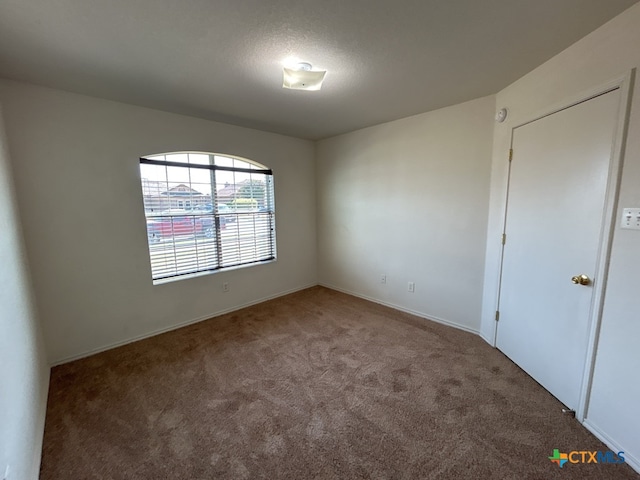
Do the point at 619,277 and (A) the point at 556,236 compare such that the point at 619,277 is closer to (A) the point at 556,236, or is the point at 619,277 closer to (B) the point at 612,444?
(A) the point at 556,236

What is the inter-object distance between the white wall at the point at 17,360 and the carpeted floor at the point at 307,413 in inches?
7.0

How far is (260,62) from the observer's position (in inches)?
73.8

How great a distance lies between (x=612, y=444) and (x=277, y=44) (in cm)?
310

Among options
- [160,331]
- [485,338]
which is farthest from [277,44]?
[485,338]

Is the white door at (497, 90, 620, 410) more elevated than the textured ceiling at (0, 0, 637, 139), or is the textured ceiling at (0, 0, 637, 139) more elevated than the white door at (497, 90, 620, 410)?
the textured ceiling at (0, 0, 637, 139)

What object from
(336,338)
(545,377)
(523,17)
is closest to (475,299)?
(545,377)

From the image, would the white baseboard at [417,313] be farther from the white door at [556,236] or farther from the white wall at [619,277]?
the white wall at [619,277]

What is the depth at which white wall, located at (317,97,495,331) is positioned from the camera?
9.04ft

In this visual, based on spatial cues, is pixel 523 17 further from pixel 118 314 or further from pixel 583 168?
pixel 118 314

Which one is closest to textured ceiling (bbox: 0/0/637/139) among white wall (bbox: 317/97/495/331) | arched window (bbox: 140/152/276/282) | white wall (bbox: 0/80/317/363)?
white wall (bbox: 0/80/317/363)

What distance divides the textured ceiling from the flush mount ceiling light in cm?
8

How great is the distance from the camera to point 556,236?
1.88 m

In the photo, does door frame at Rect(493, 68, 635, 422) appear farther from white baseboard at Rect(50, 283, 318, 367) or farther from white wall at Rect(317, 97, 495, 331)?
white baseboard at Rect(50, 283, 318, 367)

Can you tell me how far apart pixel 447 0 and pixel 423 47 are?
0.40 metres
